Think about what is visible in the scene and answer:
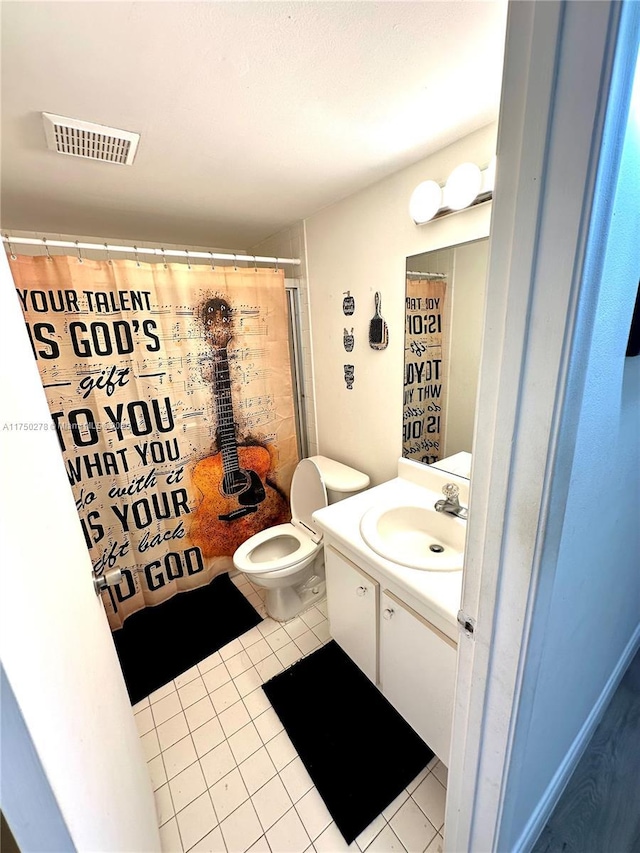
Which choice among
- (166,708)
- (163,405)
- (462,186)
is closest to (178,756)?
(166,708)

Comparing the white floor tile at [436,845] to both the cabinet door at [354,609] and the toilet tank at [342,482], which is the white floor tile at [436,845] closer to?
the cabinet door at [354,609]

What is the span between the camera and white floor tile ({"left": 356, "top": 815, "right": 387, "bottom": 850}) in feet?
3.27

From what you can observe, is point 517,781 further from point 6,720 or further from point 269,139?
point 269,139

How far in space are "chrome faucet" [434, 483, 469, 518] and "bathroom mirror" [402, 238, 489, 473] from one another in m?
0.16

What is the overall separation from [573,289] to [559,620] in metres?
0.67

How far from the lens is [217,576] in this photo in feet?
6.93

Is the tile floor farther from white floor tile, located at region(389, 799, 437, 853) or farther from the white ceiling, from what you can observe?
the white ceiling

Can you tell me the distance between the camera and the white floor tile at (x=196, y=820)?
3.38ft

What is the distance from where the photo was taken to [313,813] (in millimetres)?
1062

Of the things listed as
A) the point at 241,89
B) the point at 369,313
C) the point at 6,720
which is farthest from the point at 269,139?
the point at 6,720

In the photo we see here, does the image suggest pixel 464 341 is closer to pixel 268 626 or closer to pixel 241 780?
pixel 268 626

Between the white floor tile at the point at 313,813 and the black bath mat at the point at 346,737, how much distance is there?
0.06 feet

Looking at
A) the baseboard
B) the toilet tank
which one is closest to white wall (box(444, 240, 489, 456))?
the toilet tank

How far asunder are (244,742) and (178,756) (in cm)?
24
